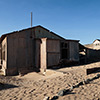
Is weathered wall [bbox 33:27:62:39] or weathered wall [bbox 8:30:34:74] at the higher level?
weathered wall [bbox 33:27:62:39]

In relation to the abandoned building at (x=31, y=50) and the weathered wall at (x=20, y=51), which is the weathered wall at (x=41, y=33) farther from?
the weathered wall at (x=20, y=51)

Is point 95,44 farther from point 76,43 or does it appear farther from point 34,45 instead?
point 34,45

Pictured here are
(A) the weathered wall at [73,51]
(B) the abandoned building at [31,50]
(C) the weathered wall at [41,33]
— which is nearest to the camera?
(B) the abandoned building at [31,50]

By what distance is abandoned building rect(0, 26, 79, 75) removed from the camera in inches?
432

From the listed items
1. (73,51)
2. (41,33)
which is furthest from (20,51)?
(73,51)

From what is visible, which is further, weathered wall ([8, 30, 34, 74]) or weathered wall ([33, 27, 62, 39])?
weathered wall ([33, 27, 62, 39])

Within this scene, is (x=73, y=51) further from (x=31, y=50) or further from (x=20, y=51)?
(x=20, y=51)

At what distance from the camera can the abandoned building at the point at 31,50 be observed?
1098 centimetres

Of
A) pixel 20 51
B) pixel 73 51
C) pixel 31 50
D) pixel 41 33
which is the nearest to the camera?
pixel 20 51

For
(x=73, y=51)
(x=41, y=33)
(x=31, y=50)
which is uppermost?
(x=41, y=33)

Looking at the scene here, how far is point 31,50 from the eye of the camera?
479 inches

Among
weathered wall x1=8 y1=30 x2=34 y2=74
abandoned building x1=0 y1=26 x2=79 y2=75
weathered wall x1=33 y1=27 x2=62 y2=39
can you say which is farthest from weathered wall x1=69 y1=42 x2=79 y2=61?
weathered wall x1=8 y1=30 x2=34 y2=74

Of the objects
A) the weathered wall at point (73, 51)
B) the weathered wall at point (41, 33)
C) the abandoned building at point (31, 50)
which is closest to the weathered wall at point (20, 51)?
the abandoned building at point (31, 50)

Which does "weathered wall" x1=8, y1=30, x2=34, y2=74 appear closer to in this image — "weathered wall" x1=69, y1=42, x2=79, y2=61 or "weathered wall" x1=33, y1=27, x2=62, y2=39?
"weathered wall" x1=33, y1=27, x2=62, y2=39
